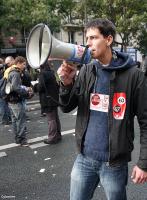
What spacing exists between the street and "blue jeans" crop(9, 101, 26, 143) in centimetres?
20

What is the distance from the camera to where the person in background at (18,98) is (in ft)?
24.4

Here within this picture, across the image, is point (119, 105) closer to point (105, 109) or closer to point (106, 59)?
point (105, 109)

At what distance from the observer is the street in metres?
5.16

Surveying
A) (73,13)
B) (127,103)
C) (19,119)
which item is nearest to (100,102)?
(127,103)

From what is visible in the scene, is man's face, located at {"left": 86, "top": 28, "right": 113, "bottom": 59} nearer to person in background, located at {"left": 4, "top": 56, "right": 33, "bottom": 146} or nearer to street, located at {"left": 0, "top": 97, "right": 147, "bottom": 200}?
street, located at {"left": 0, "top": 97, "right": 147, "bottom": 200}

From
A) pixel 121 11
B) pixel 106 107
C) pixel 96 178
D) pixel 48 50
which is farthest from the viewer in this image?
pixel 121 11

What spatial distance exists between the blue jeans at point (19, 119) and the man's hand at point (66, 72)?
4574mm

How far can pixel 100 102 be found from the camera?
3119 millimetres

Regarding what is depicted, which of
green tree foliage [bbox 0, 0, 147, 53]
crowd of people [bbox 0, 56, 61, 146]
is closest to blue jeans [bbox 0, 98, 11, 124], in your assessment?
crowd of people [bbox 0, 56, 61, 146]

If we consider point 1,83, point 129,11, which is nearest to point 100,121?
point 1,83

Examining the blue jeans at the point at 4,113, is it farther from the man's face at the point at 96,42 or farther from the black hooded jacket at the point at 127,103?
the man's face at the point at 96,42

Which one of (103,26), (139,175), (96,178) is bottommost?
(96,178)

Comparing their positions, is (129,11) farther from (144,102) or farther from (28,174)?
(144,102)

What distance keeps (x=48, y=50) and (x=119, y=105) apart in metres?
0.68
